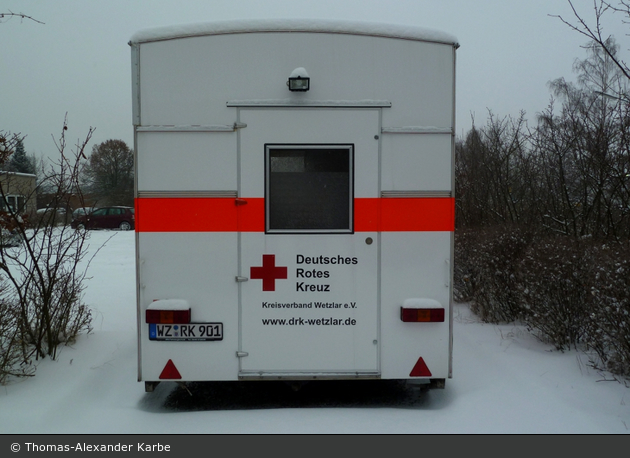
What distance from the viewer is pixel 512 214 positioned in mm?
10188

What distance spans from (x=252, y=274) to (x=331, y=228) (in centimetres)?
68

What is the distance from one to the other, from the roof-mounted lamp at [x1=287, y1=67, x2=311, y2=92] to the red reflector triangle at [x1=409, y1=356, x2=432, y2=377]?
7.16 ft

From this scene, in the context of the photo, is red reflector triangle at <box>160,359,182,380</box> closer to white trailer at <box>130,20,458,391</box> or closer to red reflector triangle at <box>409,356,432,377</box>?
white trailer at <box>130,20,458,391</box>

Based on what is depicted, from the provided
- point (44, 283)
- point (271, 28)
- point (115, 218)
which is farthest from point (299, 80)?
point (115, 218)

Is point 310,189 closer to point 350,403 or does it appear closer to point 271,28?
point 271,28

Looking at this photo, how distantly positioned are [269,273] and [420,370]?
4.42ft

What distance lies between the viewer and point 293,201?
3.79 meters

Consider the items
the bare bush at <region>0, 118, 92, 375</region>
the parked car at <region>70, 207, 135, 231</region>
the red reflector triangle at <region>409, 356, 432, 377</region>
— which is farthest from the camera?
the parked car at <region>70, 207, 135, 231</region>

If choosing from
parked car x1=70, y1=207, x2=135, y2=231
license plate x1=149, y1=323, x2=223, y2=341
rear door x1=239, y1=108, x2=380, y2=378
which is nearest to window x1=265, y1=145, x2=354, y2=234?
rear door x1=239, y1=108, x2=380, y2=378

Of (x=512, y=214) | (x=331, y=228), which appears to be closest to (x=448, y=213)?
(x=331, y=228)

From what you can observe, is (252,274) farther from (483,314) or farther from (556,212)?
(556,212)

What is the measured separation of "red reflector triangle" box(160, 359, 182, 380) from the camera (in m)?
3.78

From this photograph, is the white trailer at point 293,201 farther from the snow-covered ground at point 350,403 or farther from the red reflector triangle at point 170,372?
the snow-covered ground at point 350,403
